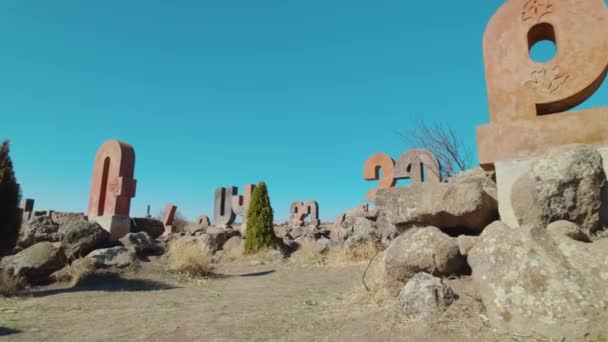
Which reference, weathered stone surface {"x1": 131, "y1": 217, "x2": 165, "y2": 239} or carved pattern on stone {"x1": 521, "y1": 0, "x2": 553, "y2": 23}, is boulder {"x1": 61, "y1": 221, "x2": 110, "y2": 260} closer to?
weathered stone surface {"x1": 131, "y1": 217, "x2": 165, "y2": 239}

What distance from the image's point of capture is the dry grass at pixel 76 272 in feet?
20.7

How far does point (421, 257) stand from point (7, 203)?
662cm

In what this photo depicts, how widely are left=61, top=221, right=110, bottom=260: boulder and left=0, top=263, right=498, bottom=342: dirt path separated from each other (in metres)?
1.30

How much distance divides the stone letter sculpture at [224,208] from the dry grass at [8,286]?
414 inches

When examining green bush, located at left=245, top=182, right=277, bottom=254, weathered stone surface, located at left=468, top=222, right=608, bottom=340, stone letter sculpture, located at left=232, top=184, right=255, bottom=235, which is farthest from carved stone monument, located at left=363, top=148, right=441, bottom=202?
weathered stone surface, located at left=468, top=222, right=608, bottom=340

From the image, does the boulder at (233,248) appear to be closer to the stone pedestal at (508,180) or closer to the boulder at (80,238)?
the boulder at (80,238)

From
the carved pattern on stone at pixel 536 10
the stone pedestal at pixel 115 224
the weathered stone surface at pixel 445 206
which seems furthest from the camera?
the stone pedestal at pixel 115 224

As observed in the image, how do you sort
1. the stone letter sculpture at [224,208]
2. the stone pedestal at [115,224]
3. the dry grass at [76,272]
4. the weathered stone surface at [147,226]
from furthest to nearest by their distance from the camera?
the stone letter sculpture at [224,208] < the weathered stone surface at [147,226] < the stone pedestal at [115,224] < the dry grass at [76,272]

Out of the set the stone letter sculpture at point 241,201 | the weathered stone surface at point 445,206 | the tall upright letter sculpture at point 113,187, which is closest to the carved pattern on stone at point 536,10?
the weathered stone surface at point 445,206

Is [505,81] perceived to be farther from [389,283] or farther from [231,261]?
[231,261]

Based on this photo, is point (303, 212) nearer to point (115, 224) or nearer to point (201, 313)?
point (115, 224)

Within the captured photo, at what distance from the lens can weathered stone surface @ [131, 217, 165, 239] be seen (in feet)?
36.6

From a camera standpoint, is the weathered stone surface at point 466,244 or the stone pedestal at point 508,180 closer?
the weathered stone surface at point 466,244

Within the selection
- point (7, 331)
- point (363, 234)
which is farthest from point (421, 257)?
point (363, 234)
